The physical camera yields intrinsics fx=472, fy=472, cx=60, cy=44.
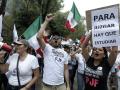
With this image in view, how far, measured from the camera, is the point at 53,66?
870cm

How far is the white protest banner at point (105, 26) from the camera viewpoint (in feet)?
24.3

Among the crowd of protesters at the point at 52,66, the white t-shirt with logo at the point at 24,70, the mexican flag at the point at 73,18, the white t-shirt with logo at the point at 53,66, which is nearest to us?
the crowd of protesters at the point at 52,66

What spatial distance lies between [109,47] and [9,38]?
83.7 ft

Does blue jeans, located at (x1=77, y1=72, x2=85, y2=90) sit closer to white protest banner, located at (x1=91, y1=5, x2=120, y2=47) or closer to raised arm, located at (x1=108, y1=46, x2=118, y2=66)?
white protest banner, located at (x1=91, y1=5, x2=120, y2=47)

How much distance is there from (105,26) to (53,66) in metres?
1.59

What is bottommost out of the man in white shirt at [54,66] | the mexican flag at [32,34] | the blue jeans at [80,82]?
the blue jeans at [80,82]

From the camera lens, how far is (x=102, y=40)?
754 cm

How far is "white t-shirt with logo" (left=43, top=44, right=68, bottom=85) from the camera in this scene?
8695 millimetres

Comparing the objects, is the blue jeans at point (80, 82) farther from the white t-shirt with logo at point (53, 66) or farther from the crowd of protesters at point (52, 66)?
the white t-shirt with logo at point (53, 66)

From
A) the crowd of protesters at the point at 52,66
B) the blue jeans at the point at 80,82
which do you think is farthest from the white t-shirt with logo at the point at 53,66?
the blue jeans at the point at 80,82

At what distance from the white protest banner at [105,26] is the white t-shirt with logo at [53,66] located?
135 centimetres

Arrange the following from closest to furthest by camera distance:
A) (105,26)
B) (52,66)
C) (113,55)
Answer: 1. (113,55)
2. (105,26)
3. (52,66)

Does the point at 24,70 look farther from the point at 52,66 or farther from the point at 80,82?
the point at 80,82

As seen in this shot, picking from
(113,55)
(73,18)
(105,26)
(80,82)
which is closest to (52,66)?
(105,26)
